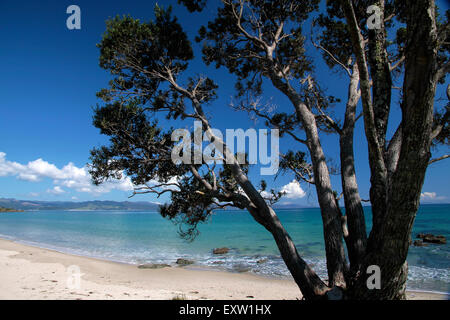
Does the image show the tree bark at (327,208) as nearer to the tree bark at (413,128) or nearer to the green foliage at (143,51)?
the tree bark at (413,128)

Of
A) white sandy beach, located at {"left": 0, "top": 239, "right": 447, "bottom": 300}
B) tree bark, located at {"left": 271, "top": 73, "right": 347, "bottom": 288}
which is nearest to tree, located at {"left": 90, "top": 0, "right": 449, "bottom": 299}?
tree bark, located at {"left": 271, "top": 73, "right": 347, "bottom": 288}

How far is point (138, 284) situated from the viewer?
9.80 m

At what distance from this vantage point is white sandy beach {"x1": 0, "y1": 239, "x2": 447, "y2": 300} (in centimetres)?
706

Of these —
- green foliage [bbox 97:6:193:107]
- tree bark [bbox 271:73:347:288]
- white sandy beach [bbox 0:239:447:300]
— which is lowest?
white sandy beach [bbox 0:239:447:300]

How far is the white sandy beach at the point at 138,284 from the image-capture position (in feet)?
23.2

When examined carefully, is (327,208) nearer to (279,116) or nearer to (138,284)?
(279,116)

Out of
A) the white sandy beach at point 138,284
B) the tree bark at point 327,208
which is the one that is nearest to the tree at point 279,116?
the tree bark at point 327,208

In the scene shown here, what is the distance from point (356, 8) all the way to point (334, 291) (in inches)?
209

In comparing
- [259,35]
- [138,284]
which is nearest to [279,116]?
[259,35]

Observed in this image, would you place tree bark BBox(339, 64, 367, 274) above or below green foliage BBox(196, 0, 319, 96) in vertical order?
below

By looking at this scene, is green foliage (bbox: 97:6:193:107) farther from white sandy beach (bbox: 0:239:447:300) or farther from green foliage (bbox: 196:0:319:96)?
white sandy beach (bbox: 0:239:447:300)

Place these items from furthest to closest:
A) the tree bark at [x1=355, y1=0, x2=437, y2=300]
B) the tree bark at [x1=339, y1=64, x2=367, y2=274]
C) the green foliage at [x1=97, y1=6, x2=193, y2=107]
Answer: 1. the green foliage at [x1=97, y1=6, x2=193, y2=107]
2. the tree bark at [x1=339, y1=64, x2=367, y2=274]
3. the tree bark at [x1=355, y1=0, x2=437, y2=300]
